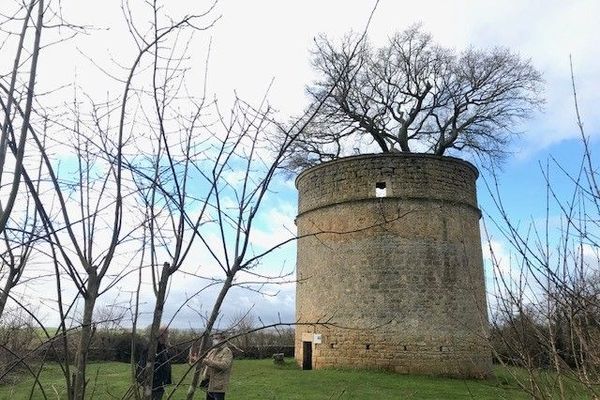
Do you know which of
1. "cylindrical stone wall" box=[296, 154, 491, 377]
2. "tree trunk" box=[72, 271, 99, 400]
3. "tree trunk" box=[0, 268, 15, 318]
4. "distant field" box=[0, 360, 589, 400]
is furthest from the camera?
"cylindrical stone wall" box=[296, 154, 491, 377]

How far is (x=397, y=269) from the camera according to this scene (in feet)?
46.3

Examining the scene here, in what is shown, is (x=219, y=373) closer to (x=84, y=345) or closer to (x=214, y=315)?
(x=214, y=315)

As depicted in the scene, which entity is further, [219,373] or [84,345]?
[219,373]

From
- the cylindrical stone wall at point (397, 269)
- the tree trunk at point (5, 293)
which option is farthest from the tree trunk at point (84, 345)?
the cylindrical stone wall at point (397, 269)

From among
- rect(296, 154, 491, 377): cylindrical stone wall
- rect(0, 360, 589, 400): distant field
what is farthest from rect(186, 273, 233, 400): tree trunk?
rect(296, 154, 491, 377): cylindrical stone wall

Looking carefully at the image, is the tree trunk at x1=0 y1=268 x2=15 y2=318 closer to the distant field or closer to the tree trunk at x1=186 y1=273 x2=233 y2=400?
the tree trunk at x1=186 y1=273 x2=233 y2=400

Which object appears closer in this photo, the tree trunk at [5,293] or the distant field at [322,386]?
the tree trunk at [5,293]

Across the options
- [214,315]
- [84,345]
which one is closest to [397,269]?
Answer: [214,315]

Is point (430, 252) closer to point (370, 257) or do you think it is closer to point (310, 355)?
point (370, 257)

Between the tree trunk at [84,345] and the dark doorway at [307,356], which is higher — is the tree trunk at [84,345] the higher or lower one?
the higher one

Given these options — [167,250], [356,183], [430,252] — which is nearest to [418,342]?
[430,252]

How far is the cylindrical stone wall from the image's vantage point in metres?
13.6

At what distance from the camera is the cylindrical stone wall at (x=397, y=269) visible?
13.6 metres

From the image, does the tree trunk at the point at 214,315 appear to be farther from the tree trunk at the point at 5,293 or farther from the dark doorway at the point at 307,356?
the dark doorway at the point at 307,356
